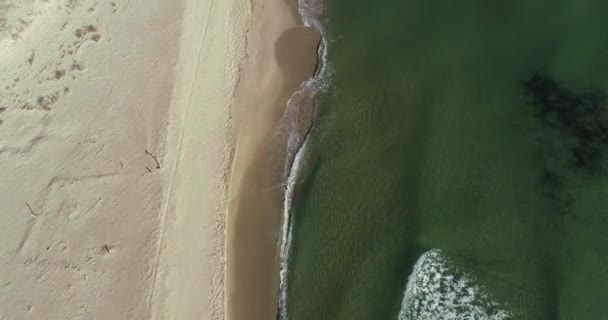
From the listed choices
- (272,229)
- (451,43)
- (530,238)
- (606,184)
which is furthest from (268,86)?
(606,184)

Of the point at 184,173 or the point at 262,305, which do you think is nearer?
the point at 262,305

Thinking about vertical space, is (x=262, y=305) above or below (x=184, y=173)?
below

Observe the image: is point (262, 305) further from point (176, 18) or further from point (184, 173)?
point (176, 18)

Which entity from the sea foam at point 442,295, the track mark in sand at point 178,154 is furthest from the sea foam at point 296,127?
the sea foam at point 442,295

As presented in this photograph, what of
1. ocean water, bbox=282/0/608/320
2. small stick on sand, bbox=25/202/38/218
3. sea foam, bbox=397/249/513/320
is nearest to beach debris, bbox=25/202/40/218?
small stick on sand, bbox=25/202/38/218

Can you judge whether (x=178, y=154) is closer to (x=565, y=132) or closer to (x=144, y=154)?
(x=144, y=154)

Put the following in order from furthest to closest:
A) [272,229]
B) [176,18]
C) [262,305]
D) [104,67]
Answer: [176,18]
[104,67]
[272,229]
[262,305]

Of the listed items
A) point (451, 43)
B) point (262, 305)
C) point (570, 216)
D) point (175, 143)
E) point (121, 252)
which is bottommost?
point (262, 305)
